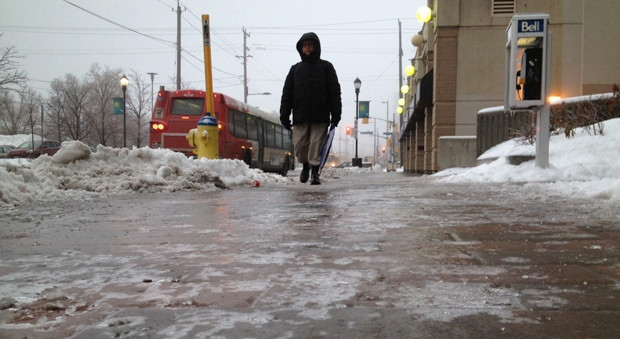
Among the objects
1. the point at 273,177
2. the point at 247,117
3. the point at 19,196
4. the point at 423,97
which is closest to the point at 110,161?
the point at 19,196

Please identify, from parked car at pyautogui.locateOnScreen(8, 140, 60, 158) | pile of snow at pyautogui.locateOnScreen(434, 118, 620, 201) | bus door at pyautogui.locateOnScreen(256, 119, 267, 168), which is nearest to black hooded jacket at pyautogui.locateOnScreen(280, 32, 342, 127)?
pile of snow at pyautogui.locateOnScreen(434, 118, 620, 201)

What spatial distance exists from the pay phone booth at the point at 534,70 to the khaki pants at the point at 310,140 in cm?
333

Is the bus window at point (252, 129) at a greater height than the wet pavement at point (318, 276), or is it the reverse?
the bus window at point (252, 129)

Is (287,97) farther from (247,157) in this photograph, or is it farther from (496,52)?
(247,157)

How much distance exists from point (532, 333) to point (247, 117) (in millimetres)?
21076

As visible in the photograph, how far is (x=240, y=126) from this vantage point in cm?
2103

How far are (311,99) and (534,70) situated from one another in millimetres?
3864

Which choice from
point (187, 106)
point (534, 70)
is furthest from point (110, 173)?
point (187, 106)

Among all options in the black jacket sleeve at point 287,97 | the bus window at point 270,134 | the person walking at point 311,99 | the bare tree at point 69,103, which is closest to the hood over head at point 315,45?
the person walking at point 311,99

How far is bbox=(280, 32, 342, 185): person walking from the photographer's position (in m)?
8.38

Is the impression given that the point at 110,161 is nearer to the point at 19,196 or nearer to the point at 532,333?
the point at 19,196

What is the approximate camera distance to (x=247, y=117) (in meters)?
22.0

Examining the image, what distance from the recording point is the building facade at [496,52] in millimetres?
14891

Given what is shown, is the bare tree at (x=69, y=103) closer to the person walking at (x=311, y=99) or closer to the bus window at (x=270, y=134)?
the bus window at (x=270, y=134)
